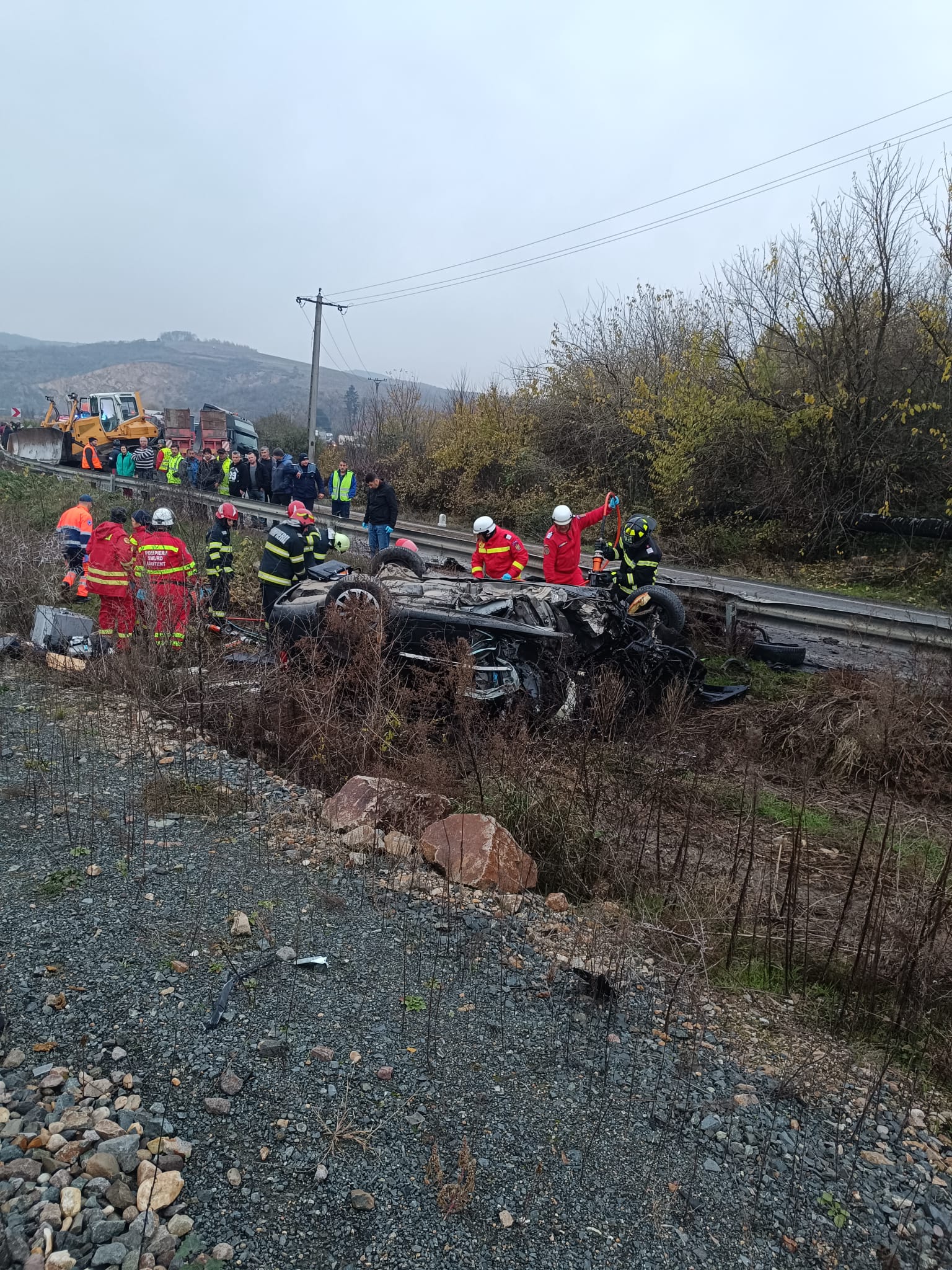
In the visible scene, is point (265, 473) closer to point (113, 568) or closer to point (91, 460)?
point (91, 460)

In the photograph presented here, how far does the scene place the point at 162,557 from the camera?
7.67 m

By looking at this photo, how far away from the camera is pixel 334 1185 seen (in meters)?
2.41

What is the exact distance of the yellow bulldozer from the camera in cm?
2472

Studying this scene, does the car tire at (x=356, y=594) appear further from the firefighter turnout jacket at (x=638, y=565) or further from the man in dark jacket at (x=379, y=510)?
the man in dark jacket at (x=379, y=510)

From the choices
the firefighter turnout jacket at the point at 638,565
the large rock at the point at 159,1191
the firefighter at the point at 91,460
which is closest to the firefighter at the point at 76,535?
the firefighter turnout jacket at the point at 638,565

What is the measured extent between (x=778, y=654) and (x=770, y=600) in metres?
2.05

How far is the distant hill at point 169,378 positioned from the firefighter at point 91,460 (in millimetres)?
75253

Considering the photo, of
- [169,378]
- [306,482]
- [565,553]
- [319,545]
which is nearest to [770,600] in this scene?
[565,553]

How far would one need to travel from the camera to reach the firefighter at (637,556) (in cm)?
853

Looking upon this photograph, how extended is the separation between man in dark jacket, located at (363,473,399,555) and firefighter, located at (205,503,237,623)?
257cm

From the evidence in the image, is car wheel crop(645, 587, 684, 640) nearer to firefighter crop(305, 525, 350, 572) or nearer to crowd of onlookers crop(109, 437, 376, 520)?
firefighter crop(305, 525, 350, 572)

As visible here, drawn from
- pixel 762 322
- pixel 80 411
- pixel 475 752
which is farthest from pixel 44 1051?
pixel 80 411

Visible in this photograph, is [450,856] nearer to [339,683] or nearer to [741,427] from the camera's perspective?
[339,683]

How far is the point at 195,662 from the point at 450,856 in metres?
3.51
